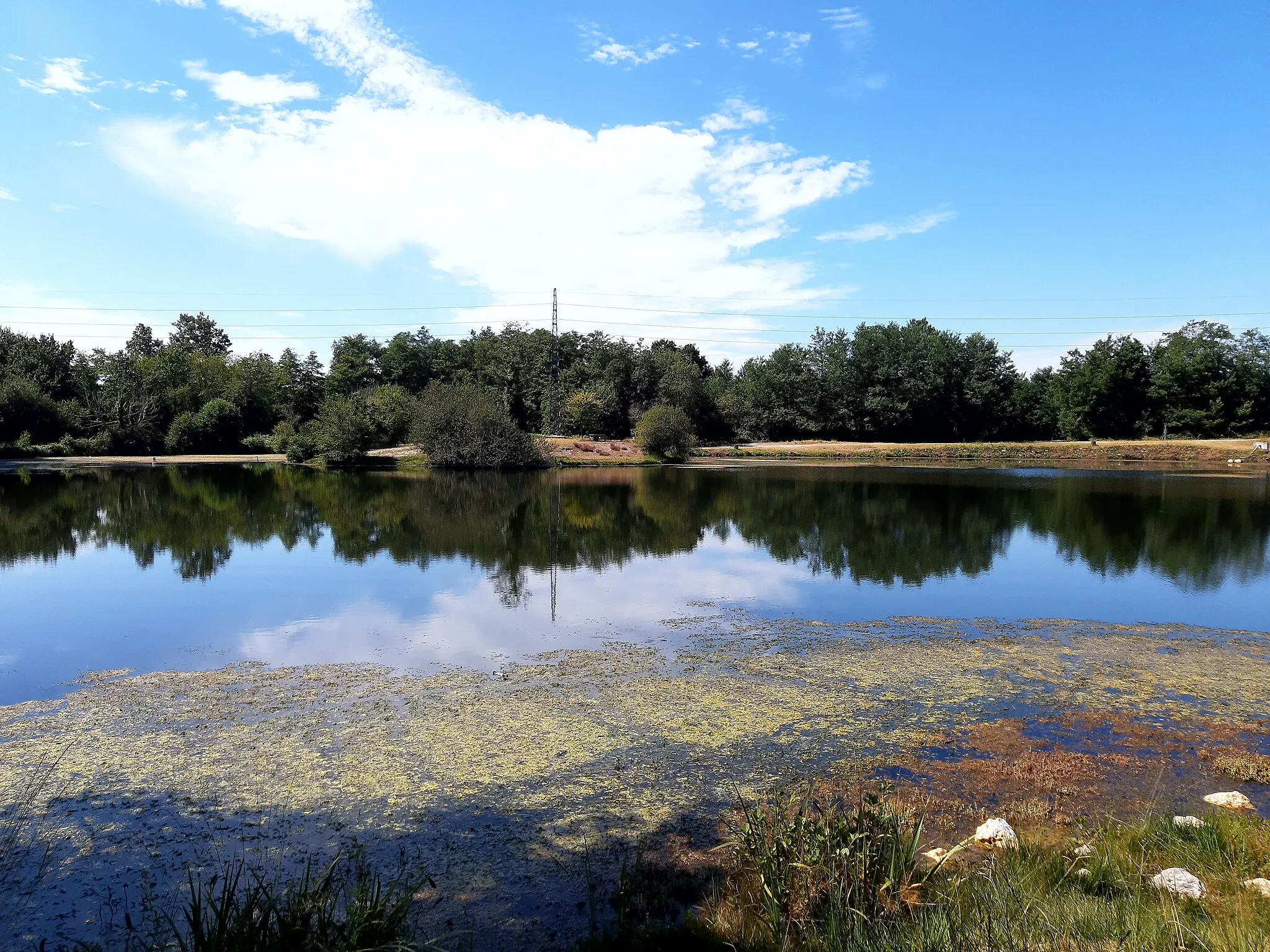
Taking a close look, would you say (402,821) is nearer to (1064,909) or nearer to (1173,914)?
(1064,909)

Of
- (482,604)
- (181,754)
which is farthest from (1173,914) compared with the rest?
(482,604)

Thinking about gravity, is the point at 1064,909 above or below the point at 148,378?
below

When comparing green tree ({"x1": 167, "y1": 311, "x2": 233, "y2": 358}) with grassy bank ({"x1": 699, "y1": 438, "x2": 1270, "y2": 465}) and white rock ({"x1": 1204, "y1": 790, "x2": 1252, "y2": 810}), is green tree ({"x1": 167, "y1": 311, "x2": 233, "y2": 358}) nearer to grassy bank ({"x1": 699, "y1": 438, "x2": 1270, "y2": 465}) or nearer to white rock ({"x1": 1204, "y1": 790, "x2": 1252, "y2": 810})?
grassy bank ({"x1": 699, "y1": 438, "x2": 1270, "y2": 465})

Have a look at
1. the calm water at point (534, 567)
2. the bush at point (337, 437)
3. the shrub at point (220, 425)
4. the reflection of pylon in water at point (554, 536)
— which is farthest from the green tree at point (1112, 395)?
the shrub at point (220, 425)

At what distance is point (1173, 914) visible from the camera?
13.3 feet

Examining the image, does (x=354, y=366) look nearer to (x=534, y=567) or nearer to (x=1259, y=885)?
(x=534, y=567)

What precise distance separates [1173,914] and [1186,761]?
3.81 metres

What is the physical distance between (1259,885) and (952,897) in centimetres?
180

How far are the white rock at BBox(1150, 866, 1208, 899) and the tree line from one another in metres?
57.2

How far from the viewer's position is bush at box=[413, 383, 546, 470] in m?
49.4

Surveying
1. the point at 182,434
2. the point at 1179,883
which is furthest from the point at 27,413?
the point at 1179,883

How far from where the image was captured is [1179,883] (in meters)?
4.53

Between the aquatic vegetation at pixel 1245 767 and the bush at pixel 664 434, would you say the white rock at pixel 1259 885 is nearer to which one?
the aquatic vegetation at pixel 1245 767

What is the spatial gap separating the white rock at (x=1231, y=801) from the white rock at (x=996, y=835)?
6.61ft
